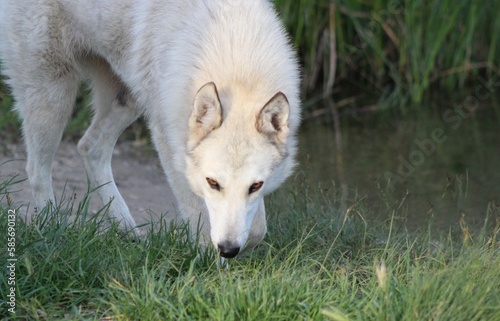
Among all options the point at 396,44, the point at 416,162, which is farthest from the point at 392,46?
the point at 416,162

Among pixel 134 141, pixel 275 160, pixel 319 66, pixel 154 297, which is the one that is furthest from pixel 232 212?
pixel 319 66

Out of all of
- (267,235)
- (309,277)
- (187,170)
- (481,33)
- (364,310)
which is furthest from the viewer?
(481,33)

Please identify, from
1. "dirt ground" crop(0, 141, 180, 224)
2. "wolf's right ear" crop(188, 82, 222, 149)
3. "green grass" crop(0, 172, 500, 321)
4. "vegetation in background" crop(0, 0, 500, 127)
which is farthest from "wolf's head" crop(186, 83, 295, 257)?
"vegetation in background" crop(0, 0, 500, 127)

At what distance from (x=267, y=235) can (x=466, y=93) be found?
18.5ft

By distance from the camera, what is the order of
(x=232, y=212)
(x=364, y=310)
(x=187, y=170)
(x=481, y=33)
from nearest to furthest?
(x=364, y=310), (x=232, y=212), (x=187, y=170), (x=481, y=33)

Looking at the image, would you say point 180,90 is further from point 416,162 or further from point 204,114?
point 416,162

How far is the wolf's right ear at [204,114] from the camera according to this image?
4.13 metres

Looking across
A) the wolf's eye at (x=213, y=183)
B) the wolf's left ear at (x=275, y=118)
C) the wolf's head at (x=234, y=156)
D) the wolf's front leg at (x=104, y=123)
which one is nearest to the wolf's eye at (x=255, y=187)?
the wolf's head at (x=234, y=156)

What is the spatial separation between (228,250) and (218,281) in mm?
174

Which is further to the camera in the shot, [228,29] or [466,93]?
[466,93]

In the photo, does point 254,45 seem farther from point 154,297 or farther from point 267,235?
point 154,297

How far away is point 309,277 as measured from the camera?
3.72 meters

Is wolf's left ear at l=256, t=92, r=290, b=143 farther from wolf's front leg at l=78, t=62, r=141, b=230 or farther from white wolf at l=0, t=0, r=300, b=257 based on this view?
wolf's front leg at l=78, t=62, r=141, b=230

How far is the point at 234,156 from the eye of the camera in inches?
163
